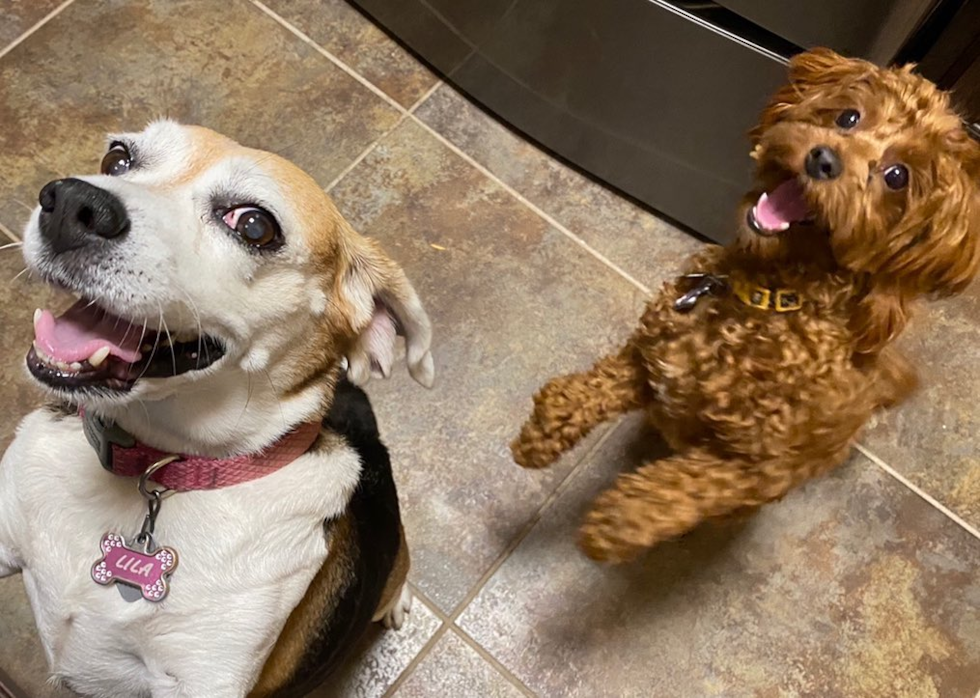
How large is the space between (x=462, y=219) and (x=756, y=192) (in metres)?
0.92

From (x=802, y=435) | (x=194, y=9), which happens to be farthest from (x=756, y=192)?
(x=194, y=9)

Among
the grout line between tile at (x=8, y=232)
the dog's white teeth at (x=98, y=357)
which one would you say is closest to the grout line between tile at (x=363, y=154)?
the grout line between tile at (x=8, y=232)

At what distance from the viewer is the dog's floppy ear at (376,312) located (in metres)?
1.30

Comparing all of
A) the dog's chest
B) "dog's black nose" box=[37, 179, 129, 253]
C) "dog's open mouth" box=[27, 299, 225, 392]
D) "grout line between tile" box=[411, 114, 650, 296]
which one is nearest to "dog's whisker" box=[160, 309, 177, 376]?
"dog's open mouth" box=[27, 299, 225, 392]

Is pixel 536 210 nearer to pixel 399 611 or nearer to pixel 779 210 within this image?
pixel 779 210

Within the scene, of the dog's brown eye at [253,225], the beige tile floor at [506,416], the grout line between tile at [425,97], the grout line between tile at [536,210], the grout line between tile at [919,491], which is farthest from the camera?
the grout line between tile at [425,97]

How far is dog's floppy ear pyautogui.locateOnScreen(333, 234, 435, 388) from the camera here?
1297 mm

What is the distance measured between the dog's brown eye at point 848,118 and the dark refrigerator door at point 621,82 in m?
0.49

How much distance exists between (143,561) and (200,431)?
7.6 inches

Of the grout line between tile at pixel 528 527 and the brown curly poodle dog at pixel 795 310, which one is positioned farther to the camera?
the grout line between tile at pixel 528 527

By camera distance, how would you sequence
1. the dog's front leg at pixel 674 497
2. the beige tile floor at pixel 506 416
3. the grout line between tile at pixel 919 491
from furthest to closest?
the grout line between tile at pixel 919 491
the beige tile floor at pixel 506 416
the dog's front leg at pixel 674 497

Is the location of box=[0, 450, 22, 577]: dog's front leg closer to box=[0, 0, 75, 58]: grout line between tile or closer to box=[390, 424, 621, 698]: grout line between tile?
box=[390, 424, 621, 698]: grout line between tile

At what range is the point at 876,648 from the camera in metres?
2.02

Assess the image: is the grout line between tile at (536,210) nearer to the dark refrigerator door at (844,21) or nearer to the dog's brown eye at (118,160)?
the dark refrigerator door at (844,21)
